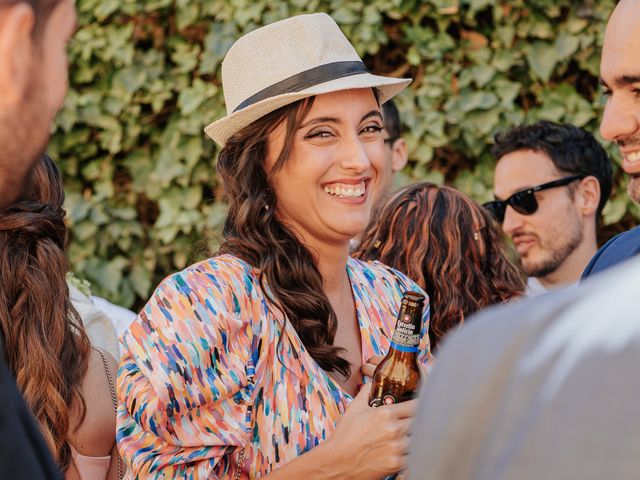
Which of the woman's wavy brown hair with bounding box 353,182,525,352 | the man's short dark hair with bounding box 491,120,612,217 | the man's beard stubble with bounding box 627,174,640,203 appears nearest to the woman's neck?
the woman's wavy brown hair with bounding box 353,182,525,352

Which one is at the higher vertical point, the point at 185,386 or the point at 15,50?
the point at 15,50

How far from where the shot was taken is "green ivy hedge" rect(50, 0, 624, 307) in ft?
17.7

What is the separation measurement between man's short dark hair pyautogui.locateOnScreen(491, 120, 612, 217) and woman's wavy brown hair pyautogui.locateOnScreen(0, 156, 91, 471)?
3.00 metres

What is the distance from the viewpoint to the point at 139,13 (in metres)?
6.03

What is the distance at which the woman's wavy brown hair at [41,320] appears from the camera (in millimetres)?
2641

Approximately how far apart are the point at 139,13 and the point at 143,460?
4284 millimetres

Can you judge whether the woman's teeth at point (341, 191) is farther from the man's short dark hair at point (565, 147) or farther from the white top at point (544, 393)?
the man's short dark hair at point (565, 147)

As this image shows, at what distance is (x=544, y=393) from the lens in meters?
0.79

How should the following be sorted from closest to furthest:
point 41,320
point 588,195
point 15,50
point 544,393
A: point 544,393 → point 15,50 → point 41,320 → point 588,195

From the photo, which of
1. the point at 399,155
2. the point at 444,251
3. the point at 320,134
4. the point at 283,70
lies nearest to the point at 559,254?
the point at 399,155

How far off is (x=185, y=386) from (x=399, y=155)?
3.31m

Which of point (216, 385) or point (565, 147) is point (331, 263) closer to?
point (216, 385)

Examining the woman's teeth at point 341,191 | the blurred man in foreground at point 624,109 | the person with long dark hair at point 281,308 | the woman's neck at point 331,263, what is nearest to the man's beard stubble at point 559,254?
the person with long dark hair at point 281,308

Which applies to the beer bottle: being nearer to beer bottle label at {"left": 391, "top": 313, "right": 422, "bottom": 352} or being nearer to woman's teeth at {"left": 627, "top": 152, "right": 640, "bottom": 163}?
beer bottle label at {"left": 391, "top": 313, "right": 422, "bottom": 352}
